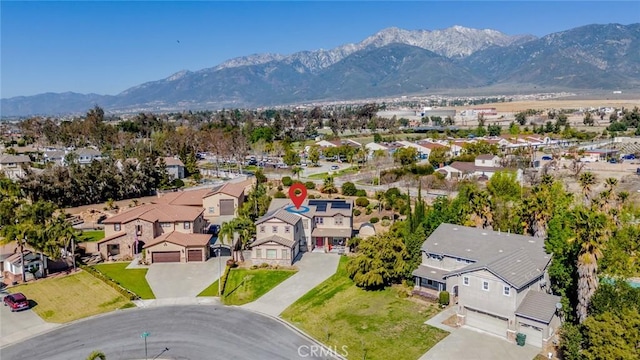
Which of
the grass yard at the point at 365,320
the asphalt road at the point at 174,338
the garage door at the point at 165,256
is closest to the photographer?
the asphalt road at the point at 174,338

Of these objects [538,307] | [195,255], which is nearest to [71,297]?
[195,255]

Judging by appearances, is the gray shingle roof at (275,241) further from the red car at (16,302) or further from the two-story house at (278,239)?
the red car at (16,302)

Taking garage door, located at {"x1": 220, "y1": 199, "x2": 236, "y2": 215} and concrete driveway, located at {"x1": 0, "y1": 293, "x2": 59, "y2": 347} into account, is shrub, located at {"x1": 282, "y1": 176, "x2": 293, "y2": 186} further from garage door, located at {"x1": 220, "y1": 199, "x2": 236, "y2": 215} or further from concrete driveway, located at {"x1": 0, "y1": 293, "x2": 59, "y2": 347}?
concrete driveway, located at {"x1": 0, "y1": 293, "x2": 59, "y2": 347}

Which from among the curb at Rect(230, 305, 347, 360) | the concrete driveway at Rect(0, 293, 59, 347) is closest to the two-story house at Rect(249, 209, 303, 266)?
the curb at Rect(230, 305, 347, 360)

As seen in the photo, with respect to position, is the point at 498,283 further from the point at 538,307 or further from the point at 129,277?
the point at 129,277

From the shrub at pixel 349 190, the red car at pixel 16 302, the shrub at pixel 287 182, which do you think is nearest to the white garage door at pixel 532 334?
the red car at pixel 16 302

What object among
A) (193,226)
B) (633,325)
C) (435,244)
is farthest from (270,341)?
(193,226)
